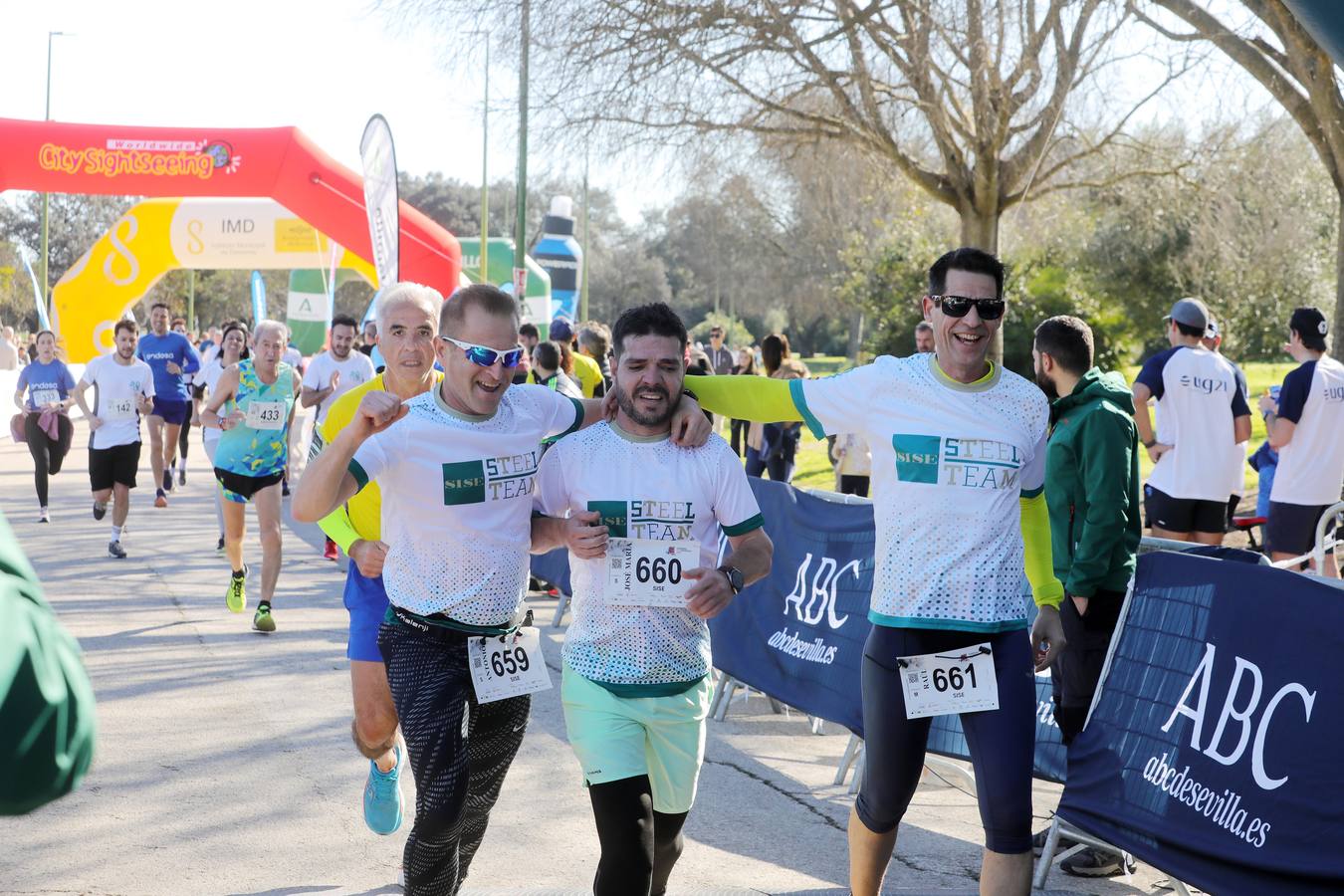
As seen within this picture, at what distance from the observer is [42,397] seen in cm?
1477

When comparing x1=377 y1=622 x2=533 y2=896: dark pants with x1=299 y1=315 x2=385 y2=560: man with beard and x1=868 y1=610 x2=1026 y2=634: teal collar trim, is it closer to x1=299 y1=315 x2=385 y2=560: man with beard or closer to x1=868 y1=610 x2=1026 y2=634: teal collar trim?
x1=868 y1=610 x2=1026 y2=634: teal collar trim

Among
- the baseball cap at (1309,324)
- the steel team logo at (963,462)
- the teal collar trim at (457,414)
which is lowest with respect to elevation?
the steel team logo at (963,462)

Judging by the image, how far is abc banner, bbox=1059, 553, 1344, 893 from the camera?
4.20 meters

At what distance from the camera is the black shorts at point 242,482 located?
992 cm

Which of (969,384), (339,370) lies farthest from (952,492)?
(339,370)

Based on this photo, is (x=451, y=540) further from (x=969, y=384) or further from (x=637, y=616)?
(x=969, y=384)

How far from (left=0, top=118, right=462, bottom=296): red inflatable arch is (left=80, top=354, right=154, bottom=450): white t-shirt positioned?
329 inches

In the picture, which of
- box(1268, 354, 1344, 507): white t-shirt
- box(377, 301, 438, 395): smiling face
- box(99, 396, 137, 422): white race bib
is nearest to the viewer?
box(377, 301, 438, 395): smiling face

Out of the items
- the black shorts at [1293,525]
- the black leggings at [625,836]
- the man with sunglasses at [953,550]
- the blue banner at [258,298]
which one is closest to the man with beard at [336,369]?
the black shorts at [1293,525]

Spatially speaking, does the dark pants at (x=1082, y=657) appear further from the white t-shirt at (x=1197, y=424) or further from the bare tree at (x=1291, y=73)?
the bare tree at (x=1291, y=73)

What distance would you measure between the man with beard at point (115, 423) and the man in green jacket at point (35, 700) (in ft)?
39.7

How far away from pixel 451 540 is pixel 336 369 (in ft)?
26.1

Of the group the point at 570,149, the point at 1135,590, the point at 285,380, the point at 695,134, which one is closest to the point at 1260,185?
the point at 695,134

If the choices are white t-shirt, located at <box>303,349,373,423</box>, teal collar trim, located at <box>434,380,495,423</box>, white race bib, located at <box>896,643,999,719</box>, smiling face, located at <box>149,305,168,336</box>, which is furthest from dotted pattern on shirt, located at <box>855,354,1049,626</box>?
smiling face, located at <box>149,305,168,336</box>
